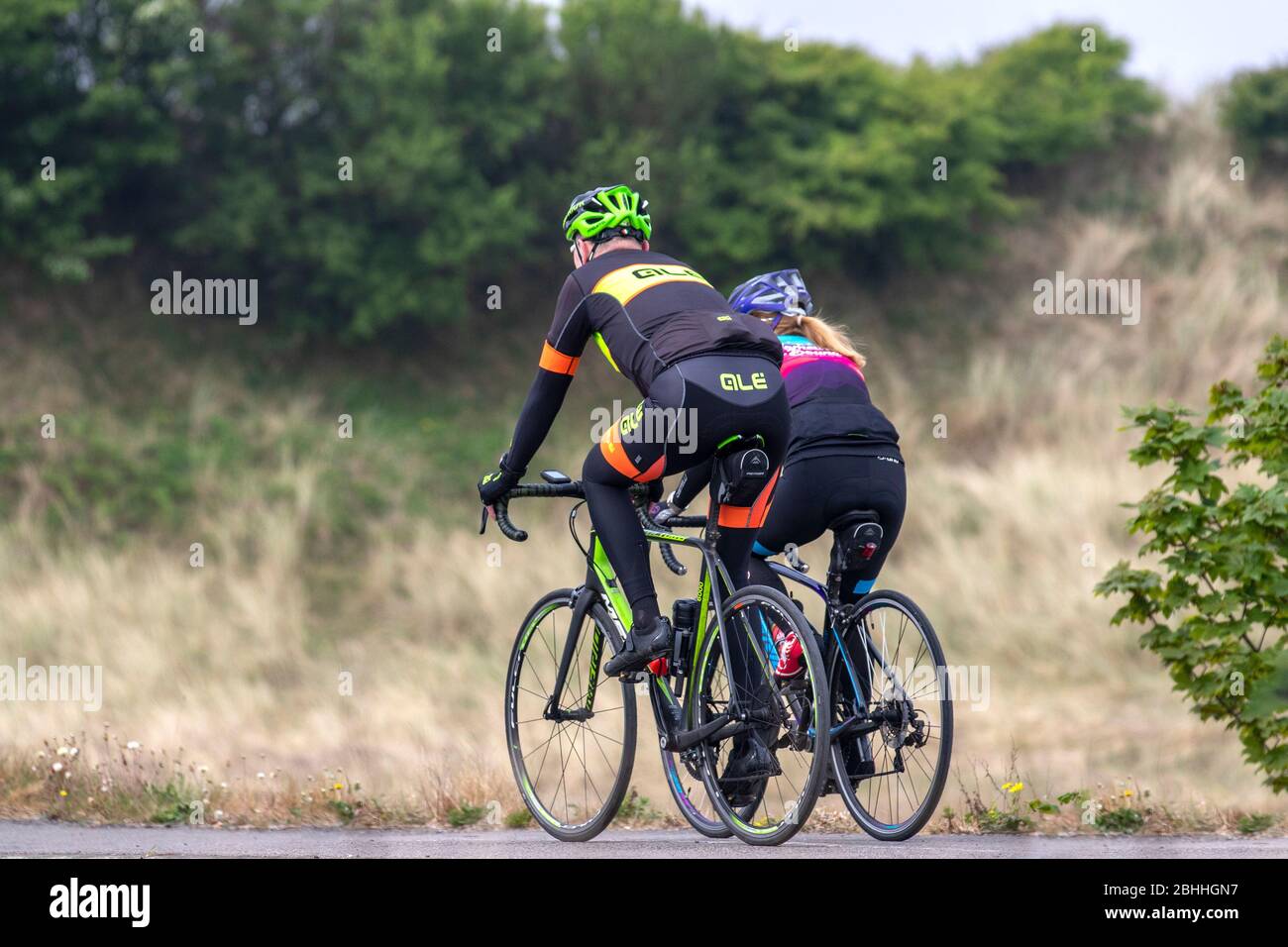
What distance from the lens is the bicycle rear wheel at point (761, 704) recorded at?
16.8 ft

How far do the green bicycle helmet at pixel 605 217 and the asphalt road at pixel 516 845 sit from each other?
7.28 feet

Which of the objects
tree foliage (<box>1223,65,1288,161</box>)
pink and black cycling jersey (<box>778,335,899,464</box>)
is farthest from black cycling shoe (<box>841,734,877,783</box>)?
tree foliage (<box>1223,65,1288,161</box>)

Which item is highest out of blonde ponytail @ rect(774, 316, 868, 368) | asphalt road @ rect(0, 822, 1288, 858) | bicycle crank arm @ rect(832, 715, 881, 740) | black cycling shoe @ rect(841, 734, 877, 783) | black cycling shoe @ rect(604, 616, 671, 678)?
blonde ponytail @ rect(774, 316, 868, 368)

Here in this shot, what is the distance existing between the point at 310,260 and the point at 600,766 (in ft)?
37.0

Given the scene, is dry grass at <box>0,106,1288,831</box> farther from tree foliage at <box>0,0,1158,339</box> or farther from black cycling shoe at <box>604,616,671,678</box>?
black cycling shoe at <box>604,616,671,678</box>

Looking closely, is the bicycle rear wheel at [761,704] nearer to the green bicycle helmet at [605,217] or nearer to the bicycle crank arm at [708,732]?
the bicycle crank arm at [708,732]

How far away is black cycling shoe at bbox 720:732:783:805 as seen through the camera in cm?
548

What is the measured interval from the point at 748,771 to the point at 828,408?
1491 millimetres

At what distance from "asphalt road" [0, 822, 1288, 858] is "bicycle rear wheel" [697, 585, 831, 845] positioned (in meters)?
0.17

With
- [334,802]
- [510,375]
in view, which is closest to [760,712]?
[334,802]

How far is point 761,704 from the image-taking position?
5.44 m

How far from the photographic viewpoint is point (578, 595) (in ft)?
19.9

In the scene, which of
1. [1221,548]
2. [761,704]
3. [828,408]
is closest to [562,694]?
[761,704]

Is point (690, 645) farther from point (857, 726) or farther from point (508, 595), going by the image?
point (508, 595)
